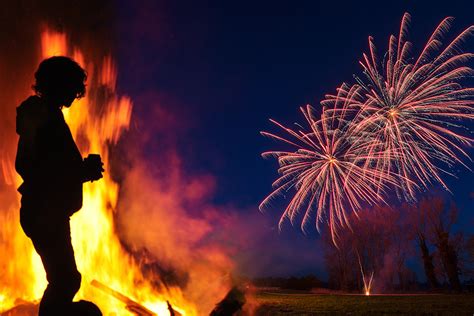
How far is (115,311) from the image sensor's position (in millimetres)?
8938

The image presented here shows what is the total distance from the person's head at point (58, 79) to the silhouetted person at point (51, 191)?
172mm

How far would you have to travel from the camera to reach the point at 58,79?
11.0ft

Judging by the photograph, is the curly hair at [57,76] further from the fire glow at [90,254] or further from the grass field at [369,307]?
the grass field at [369,307]

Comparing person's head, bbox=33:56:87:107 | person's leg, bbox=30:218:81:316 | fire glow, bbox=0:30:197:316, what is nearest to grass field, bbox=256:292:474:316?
fire glow, bbox=0:30:197:316

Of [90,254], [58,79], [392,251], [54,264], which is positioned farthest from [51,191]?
[392,251]

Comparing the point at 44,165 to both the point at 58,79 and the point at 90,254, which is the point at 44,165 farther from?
the point at 90,254

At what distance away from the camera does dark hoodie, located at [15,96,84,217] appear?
3.03 meters

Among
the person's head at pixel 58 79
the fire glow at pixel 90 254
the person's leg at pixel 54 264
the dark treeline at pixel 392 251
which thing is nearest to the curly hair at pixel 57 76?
the person's head at pixel 58 79

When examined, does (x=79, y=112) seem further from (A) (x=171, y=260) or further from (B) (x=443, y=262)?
(B) (x=443, y=262)

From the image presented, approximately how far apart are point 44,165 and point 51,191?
205mm

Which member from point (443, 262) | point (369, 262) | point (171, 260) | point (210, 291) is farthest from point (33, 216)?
point (369, 262)

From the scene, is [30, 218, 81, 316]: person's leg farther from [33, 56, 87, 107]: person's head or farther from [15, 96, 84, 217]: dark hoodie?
[33, 56, 87, 107]: person's head

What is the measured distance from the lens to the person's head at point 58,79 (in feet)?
11.0

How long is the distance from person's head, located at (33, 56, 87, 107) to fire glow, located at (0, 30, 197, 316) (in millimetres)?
6402
